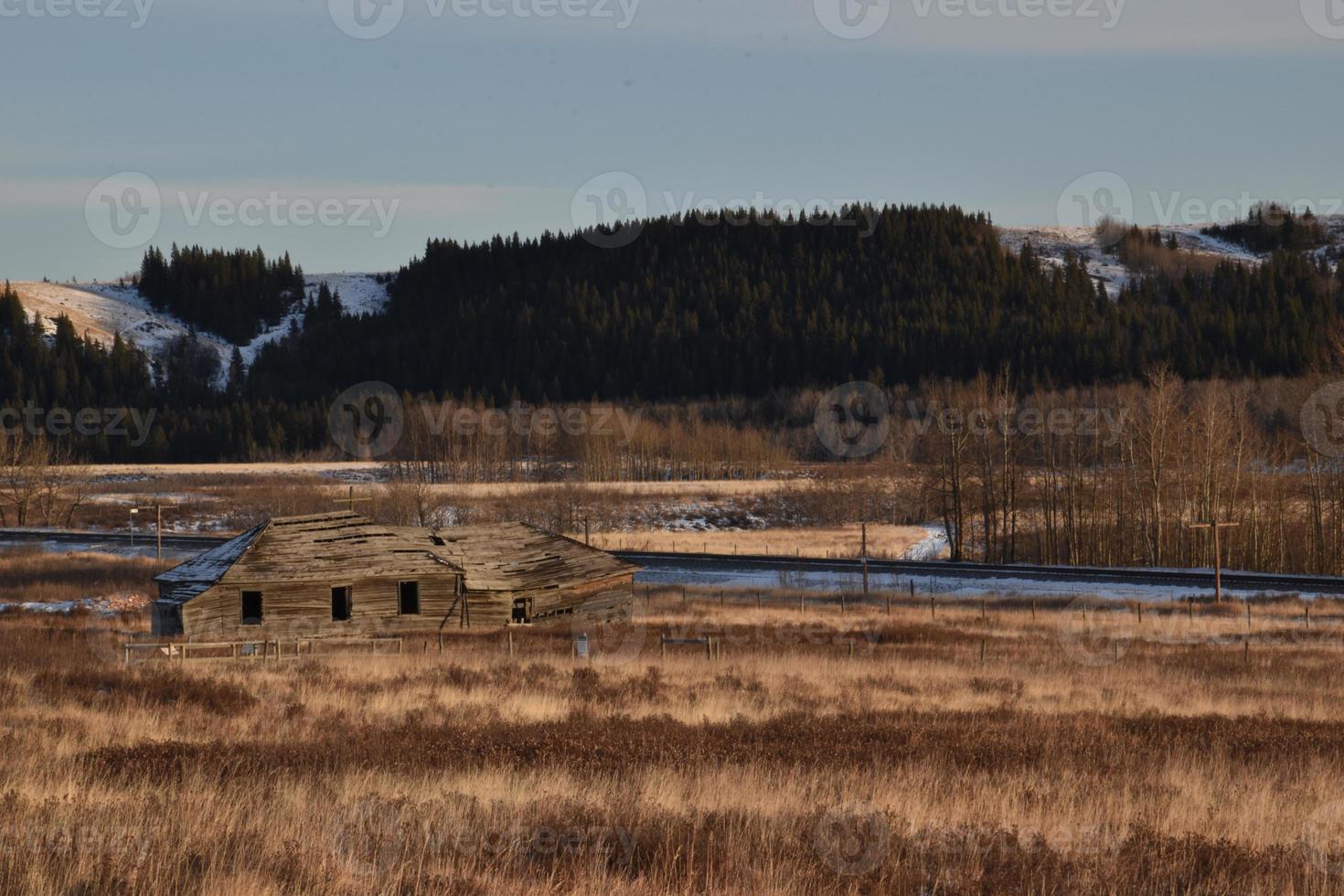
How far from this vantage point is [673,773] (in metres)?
13.6

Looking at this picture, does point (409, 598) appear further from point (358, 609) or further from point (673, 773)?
point (673, 773)

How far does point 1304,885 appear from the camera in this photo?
8.77m

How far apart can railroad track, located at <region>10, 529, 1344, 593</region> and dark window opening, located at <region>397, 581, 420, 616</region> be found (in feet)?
53.7

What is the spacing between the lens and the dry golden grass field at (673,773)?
879 cm

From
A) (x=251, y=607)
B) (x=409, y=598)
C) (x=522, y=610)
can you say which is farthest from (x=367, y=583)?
(x=522, y=610)

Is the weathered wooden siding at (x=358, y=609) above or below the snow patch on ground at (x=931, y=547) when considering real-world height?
above

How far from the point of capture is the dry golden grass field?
879 centimetres

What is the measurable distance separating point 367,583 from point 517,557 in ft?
20.4

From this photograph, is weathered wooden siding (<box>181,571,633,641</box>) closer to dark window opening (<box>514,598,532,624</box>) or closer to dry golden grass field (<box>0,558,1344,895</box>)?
dark window opening (<box>514,598,532,624</box>)

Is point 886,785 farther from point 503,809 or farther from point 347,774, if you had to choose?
point 347,774

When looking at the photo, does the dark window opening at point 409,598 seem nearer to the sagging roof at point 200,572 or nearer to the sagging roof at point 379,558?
the sagging roof at point 379,558

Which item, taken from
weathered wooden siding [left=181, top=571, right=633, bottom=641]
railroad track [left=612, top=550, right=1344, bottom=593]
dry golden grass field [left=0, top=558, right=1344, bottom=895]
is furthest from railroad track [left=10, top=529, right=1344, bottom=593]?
dry golden grass field [left=0, top=558, right=1344, bottom=895]

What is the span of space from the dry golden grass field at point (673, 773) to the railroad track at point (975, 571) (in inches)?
689

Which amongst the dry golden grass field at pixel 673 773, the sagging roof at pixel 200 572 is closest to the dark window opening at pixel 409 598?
the sagging roof at pixel 200 572
